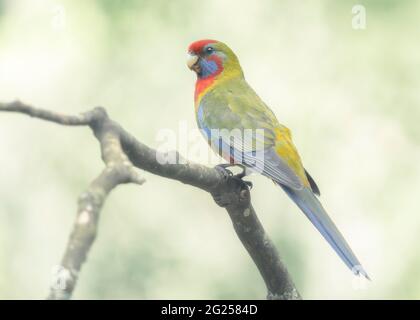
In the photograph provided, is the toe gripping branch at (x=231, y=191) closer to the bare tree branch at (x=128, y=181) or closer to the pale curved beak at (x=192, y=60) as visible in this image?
the bare tree branch at (x=128, y=181)

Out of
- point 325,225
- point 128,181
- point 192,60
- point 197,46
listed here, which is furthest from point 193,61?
point 128,181

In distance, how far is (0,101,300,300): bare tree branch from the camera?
1.67m

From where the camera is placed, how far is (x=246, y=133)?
13.5 ft

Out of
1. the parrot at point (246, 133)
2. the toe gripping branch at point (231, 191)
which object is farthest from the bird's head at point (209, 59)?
Result: the toe gripping branch at point (231, 191)

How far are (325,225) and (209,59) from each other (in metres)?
1.84

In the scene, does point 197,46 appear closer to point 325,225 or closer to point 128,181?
point 325,225

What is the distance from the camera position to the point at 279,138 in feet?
13.6

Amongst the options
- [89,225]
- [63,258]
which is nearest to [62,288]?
[63,258]

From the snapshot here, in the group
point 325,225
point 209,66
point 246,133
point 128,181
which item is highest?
point 209,66

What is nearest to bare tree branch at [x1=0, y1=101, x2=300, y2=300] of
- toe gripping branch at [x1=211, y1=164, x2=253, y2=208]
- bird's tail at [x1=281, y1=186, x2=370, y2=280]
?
toe gripping branch at [x1=211, y1=164, x2=253, y2=208]

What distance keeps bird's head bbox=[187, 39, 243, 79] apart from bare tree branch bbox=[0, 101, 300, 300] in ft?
5.23

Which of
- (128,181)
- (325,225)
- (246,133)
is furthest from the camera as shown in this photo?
(246,133)
